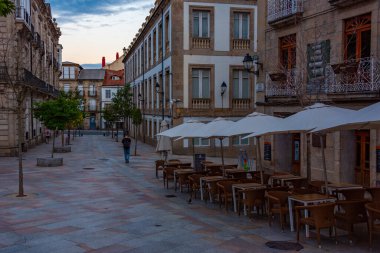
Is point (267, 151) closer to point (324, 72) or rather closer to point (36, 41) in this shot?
point (324, 72)

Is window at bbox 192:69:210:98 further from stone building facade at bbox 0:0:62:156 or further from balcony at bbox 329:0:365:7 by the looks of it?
balcony at bbox 329:0:365:7

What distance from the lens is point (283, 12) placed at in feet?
60.6

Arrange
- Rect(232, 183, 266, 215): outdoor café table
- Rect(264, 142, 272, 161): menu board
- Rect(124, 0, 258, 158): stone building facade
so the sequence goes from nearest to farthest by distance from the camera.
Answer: Rect(232, 183, 266, 215): outdoor café table < Rect(264, 142, 272, 161): menu board < Rect(124, 0, 258, 158): stone building facade

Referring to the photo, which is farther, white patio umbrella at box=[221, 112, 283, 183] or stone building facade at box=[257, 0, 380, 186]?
stone building facade at box=[257, 0, 380, 186]

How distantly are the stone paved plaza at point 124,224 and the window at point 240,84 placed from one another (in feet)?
49.5

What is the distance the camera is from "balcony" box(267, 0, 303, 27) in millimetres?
17422

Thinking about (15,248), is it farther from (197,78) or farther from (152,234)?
(197,78)

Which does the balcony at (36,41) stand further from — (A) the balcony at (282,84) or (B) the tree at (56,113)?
(A) the balcony at (282,84)

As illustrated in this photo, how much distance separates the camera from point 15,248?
8.75 meters

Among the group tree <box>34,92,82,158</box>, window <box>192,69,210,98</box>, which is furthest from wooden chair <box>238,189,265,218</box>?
window <box>192,69,210,98</box>

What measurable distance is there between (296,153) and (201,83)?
466 inches

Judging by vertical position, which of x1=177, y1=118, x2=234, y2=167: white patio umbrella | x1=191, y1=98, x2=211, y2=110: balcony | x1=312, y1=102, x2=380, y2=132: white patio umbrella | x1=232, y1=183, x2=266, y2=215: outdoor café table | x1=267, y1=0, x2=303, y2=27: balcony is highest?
x1=267, y1=0, x2=303, y2=27: balcony

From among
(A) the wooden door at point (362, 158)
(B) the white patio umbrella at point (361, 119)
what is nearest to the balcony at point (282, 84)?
(A) the wooden door at point (362, 158)

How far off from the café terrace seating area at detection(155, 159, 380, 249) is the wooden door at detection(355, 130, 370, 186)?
3381 mm
